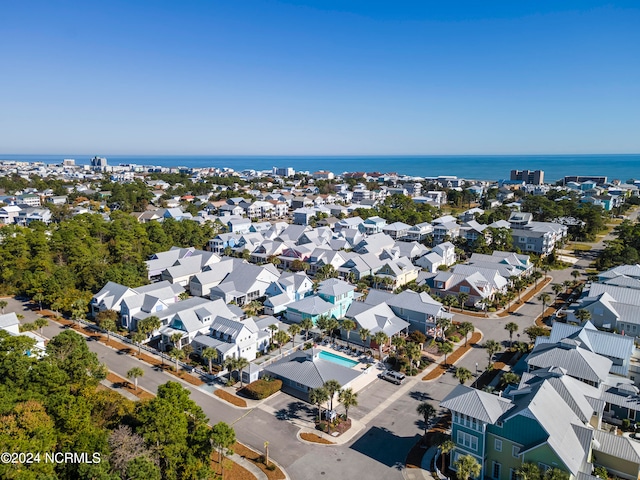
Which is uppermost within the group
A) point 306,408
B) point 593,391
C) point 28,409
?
point 28,409

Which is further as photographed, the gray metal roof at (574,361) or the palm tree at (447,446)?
the gray metal roof at (574,361)

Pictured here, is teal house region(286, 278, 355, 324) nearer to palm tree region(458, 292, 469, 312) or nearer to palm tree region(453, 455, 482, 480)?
palm tree region(458, 292, 469, 312)

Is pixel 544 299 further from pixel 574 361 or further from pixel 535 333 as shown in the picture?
pixel 574 361

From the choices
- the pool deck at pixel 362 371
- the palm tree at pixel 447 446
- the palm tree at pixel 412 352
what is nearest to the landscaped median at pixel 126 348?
the pool deck at pixel 362 371

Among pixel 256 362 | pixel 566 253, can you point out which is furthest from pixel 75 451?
pixel 566 253

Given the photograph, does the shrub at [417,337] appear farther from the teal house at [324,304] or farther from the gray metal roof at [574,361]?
the gray metal roof at [574,361]

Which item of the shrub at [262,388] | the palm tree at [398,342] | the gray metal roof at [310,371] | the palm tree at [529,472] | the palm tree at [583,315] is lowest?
the shrub at [262,388]

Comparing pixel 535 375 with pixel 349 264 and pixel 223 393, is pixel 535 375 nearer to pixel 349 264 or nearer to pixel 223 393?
pixel 223 393
